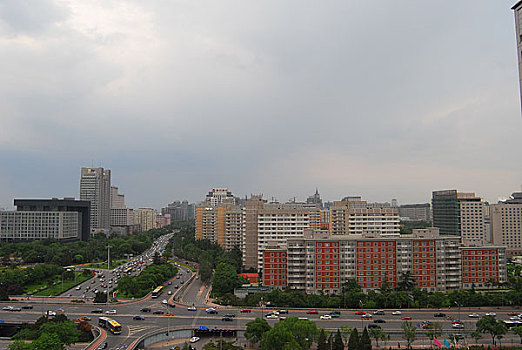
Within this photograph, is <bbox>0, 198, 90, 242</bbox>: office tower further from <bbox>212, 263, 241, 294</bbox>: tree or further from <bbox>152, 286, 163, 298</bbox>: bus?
<bbox>212, 263, 241, 294</bbox>: tree

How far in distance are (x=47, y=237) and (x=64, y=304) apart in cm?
6109

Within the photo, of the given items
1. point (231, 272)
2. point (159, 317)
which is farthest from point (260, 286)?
point (159, 317)

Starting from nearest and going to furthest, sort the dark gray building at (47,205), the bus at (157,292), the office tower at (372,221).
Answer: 1. the bus at (157,292)
2. the office tower at (372,221)
3. the dark gray building at (47,205)

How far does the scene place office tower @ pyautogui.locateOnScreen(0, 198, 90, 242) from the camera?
3947 inches

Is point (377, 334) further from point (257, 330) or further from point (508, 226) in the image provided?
point (508, 226)

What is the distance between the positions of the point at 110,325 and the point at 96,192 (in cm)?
11267

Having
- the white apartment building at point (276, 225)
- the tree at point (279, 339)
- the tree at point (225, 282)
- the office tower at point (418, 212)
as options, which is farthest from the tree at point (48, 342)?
the office tower at point (418, 212)

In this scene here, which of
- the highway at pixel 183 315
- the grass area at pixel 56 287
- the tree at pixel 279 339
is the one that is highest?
the tree at pixel 279 339

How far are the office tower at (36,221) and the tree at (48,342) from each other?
7959 cm

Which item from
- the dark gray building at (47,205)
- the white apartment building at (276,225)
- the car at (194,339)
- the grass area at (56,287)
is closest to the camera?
the car at (194,339)

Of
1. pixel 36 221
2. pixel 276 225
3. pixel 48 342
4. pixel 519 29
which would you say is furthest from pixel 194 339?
pixel 36 221

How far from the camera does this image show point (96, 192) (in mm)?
138750

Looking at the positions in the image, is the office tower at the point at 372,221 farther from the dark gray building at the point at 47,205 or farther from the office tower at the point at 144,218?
the office tower at the point at 144,218

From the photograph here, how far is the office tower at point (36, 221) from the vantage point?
10025 centimetres
